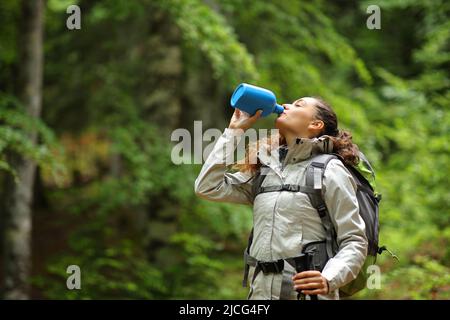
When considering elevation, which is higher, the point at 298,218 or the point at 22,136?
the point at 22,136

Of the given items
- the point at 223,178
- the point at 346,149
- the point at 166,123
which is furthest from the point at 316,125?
the point at 166,123

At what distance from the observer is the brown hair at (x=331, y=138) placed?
338cm

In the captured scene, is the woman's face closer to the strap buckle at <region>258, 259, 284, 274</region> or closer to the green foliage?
the strap buckle at <region>258, 259, 284, 274</region>

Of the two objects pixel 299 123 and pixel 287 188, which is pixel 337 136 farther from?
pixel 287 188

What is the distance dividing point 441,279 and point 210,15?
13.3ft

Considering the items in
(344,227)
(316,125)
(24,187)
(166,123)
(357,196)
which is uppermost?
(166,123)

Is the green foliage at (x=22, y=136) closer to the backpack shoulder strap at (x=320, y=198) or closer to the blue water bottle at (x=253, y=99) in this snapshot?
the blue water bottle at (x=253, y=99)

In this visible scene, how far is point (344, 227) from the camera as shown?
311 cm

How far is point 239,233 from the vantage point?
8461 mm

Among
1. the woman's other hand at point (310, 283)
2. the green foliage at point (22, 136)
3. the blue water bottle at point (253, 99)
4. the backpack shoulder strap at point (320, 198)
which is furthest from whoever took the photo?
the green foliage at point (22, 136)

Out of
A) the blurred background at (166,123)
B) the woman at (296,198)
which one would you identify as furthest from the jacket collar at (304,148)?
the blurred background at (166,123)

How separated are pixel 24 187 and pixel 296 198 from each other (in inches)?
196

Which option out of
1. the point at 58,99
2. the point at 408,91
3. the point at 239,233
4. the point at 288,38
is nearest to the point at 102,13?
the point at 58,99

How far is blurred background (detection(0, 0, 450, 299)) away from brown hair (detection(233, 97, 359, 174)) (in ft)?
10.4
